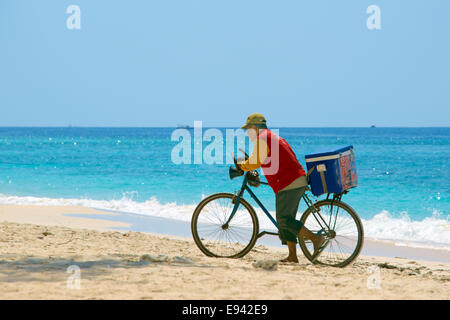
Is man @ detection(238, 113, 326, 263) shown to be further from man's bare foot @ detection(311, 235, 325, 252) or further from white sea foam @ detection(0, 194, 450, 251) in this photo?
white sea foam @ detection(0, 194, 450, 251)

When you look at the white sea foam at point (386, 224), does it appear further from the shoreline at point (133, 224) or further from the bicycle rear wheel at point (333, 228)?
the bicycle rear wheel at point (333, 228)

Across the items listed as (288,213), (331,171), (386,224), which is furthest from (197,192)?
(331,171)

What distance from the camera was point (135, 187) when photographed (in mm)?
22703

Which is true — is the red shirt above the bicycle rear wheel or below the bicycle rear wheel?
above

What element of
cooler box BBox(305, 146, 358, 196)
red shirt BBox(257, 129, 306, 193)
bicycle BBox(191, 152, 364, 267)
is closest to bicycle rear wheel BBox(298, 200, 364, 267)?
bicycle BBox(191, 152, 364, 267)

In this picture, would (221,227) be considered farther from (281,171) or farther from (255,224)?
(281,171)

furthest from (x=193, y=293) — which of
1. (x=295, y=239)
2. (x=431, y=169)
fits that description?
(x=431, y=169)

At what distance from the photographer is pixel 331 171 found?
225 inches

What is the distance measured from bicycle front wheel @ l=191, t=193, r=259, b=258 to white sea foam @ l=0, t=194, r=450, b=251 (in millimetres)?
4587

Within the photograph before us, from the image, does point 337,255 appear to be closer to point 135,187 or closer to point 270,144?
point 270,144

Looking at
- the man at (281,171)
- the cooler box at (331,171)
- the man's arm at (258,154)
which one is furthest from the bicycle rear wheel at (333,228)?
the man's arm at (258,154)

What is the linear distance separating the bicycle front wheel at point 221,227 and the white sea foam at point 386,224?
15.0 ft

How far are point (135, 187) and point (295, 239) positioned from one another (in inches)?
684

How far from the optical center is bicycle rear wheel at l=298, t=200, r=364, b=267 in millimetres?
5938
